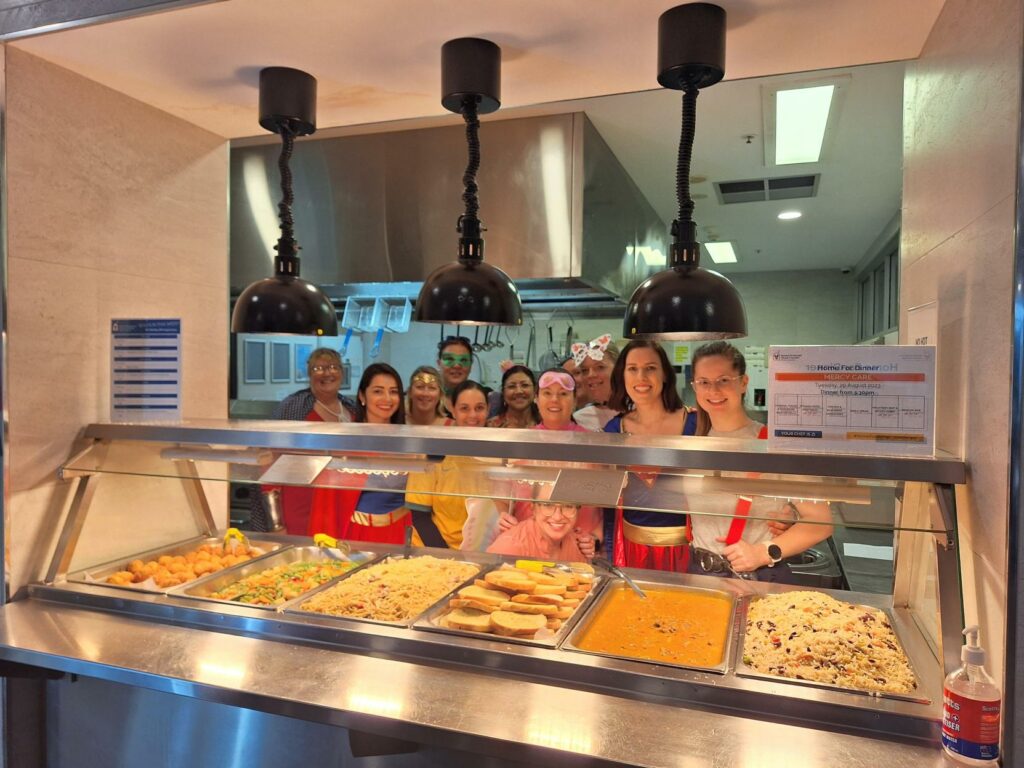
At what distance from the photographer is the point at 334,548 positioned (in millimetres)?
2314

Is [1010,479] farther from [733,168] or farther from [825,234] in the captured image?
[825,234]

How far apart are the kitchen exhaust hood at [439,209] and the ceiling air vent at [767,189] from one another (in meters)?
0.61

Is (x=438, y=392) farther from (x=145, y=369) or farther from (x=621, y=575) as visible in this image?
(x=621, y=575)

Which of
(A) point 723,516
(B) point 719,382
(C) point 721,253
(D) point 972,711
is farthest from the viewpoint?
(C) point 721,253

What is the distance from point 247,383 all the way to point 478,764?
3482mm

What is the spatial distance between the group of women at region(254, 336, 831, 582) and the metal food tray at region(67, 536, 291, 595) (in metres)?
0.30

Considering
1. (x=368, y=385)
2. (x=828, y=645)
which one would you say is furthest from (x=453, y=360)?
(x=828, y=645)

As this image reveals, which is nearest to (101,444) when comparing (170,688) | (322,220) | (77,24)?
(170,688)

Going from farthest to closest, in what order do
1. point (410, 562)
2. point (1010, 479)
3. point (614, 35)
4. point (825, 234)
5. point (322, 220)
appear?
point (825, 234), point (322, 220), point (410, 562), point (614, 35), point (1010, 479)

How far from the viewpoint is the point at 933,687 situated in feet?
4.35

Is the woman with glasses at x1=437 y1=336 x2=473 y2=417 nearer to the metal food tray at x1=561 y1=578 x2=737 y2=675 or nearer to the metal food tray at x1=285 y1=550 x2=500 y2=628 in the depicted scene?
the metal food tray at x1=285 y1=550 x2=500 y2=628

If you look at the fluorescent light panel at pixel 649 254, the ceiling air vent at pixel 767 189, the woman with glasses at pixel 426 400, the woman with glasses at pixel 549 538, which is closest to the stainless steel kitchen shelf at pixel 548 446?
the woman with glasses at pixel 549 538

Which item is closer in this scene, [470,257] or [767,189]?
[470,257]

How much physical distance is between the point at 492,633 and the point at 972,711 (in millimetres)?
917
